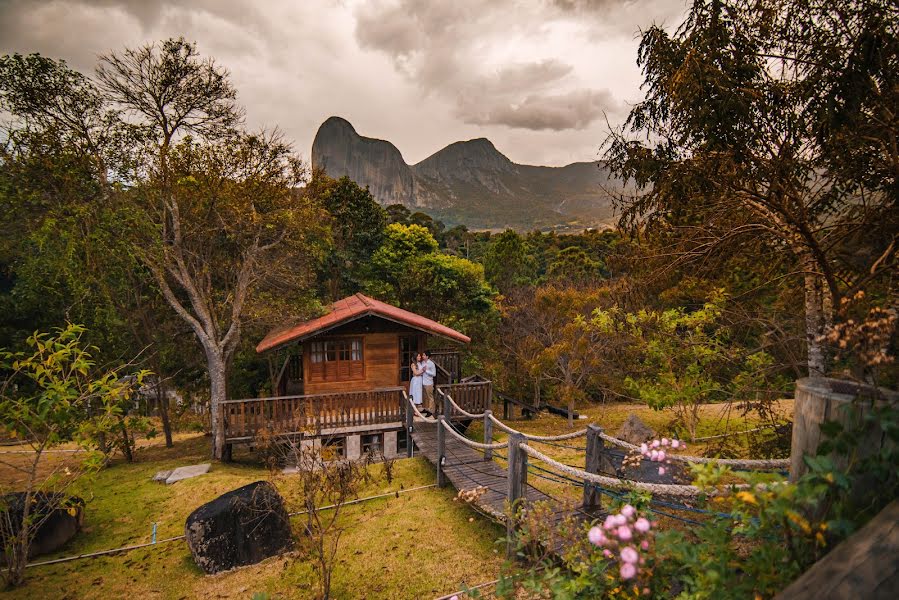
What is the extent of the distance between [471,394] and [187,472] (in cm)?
824

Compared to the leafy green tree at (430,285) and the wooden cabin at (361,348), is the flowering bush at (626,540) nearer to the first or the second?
the wooden cabin at (361,348)

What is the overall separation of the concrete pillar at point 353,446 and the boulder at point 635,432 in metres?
8.11

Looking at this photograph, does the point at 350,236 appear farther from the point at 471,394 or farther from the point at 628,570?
the point at 628,570

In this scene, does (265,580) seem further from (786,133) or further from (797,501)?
(786,133)

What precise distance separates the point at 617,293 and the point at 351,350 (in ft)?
32.5

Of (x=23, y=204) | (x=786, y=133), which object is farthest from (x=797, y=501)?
(x=23, y=204)

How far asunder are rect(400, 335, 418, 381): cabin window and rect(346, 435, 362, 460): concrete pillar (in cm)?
315

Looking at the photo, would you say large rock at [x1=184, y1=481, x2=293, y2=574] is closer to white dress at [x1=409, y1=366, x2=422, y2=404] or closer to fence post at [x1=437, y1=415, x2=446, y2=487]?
fence post at [x1=437, y1=415, x2=446, y2=487]

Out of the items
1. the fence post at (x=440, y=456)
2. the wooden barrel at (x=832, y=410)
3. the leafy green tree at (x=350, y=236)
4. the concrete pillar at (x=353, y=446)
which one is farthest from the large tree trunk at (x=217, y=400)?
the wooden barrel at (x=832, y=410)

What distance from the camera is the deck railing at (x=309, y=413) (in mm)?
11836

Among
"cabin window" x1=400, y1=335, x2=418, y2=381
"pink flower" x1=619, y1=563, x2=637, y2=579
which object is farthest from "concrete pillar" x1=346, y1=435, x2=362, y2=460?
"pink flower" x1=619, y1=563, x2=637, y2=579

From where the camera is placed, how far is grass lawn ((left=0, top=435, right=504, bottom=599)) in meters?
5.34

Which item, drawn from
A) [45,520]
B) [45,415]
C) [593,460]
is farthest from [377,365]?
[593,460]

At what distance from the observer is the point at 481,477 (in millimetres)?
7910
